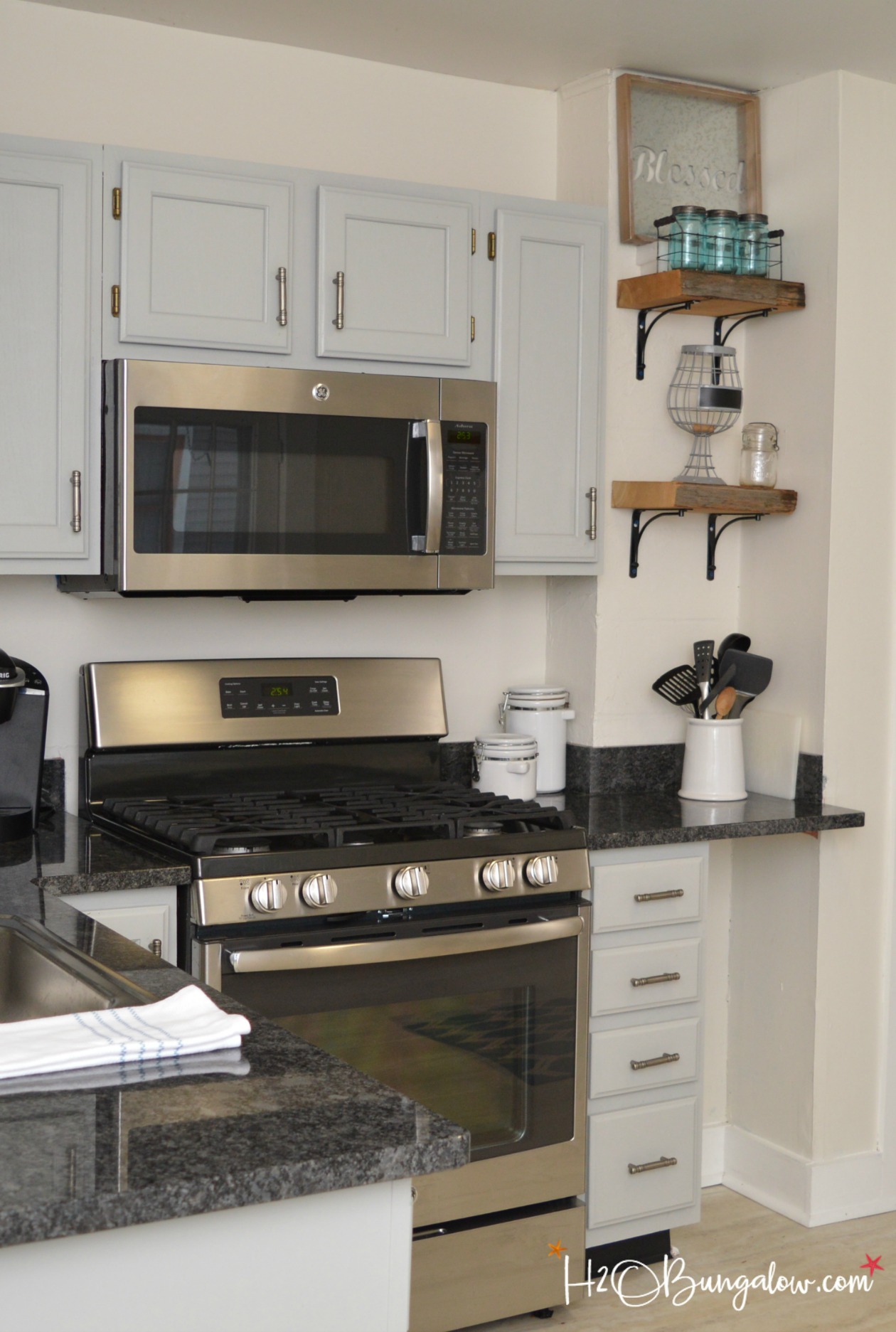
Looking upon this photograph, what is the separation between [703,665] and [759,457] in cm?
49

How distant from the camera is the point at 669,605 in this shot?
338 cm

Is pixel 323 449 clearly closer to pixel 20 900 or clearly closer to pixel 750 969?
pixel 20 900

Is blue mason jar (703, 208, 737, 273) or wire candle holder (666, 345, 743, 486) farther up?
blue mason jar (703, 208, 737, 273)

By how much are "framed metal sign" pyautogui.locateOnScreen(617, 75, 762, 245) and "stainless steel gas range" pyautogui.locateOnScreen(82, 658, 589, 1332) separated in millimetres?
1295

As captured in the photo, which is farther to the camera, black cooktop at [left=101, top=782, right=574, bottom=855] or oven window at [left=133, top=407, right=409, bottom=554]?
oven window at [left=133, top=407, right=409, bottom=554]

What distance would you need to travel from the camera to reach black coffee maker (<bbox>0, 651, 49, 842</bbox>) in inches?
102

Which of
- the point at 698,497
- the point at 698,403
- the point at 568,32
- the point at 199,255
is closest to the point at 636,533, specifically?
the point at 698,497

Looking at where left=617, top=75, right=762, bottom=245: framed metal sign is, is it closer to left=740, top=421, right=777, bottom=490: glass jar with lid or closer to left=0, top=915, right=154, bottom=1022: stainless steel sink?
left=740, top=421, right=777, bottom=490: glass jar with lid

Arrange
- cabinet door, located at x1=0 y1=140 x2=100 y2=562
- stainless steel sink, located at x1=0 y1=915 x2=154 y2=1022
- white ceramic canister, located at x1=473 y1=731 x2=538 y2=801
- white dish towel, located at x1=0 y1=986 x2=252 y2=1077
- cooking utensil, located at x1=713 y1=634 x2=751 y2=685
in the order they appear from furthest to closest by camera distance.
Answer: cooking utensil, located at x1=713 y1=634 x2=751 y2=685 → white ceramic canister, located at x1=473 y1=731 x2=538 y2=801 → cabinet door, located at x1=0 y1=140 x2=100 y2=562 → stainless steel sink, located at x1=0 y1=915 x2=154 y2=1022 → white dish towel, located at x1=0 y1=986 x2=252 y2=1077

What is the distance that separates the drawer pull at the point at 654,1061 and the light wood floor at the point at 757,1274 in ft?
1.42

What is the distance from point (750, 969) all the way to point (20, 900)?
1.94 m

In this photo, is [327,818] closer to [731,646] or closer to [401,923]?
[401,923]

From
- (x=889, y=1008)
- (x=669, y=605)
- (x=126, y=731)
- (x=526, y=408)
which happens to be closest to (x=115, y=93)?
(x=526, y=408)

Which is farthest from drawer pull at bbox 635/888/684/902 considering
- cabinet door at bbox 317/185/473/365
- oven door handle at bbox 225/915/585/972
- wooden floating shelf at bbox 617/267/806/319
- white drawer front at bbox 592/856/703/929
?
wooden floating shelf at bbox 617/267/806/319
